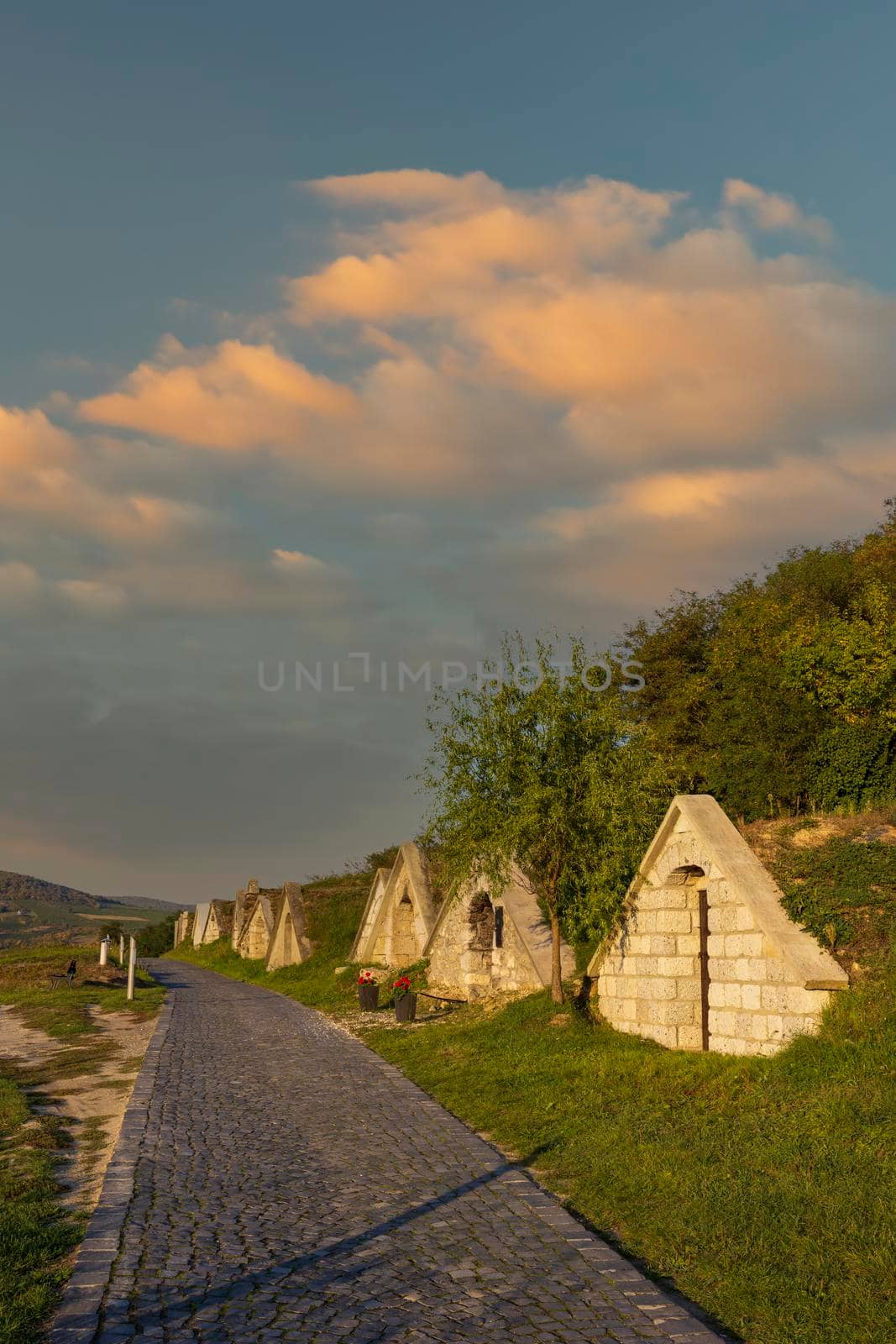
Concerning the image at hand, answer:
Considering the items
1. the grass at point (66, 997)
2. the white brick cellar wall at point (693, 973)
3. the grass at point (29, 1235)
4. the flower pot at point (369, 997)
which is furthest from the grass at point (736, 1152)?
the grass at point (66, 997)

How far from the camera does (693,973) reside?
15164mm

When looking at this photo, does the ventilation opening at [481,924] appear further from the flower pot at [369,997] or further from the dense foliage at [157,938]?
the dense foliage at [157,938]

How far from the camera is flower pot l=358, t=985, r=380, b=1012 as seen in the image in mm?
25625

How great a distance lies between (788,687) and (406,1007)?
39.6 feet

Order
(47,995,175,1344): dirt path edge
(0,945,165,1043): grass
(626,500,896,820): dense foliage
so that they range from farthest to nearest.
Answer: (0,945,165,1043): grass < (626,500,896,820): dense foliage < (47,995,175,1344): dirt path edge

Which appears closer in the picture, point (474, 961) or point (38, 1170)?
point (38, 1170)

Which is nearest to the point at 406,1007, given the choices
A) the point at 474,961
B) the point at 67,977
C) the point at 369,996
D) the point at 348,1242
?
the point at 474,961

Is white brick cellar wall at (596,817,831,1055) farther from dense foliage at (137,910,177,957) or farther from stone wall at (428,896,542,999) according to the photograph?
dense foliage at (137,910,177,957)

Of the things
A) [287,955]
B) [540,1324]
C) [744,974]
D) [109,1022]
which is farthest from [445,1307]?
[287,955]

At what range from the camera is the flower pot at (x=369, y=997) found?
25625 millimetres

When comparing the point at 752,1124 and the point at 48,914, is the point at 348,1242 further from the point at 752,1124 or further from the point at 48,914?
the point at 48,914

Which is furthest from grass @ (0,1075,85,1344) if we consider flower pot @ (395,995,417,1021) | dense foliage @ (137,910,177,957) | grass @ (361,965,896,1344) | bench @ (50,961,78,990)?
dense foliage @ (137,910,177,957)

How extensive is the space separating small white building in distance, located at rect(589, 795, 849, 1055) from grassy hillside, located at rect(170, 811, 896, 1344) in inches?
12.8

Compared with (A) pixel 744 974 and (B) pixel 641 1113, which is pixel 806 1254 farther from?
(A) pixel 744 974
